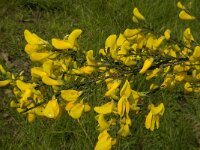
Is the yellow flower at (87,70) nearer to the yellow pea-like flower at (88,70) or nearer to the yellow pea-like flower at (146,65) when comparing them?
the yellow pea-like flower at (88,70)

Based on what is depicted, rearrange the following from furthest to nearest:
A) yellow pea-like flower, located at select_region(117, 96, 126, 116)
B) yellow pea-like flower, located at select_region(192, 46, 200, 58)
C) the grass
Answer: the grass → yellow pea-like flower, located at select_region(192, 46, 200, 58) → yellow pea-like flower, located at select_region(117, 96, 126, 116)

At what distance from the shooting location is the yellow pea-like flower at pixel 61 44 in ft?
3.07

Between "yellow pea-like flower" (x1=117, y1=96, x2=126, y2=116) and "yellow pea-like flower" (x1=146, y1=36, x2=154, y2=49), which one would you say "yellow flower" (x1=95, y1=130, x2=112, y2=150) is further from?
"yellow pea-like flower" (x1=146, y1=36, x2=154, y2=49)

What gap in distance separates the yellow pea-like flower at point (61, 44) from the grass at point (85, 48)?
1.89ft

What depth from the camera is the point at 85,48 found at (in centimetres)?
242

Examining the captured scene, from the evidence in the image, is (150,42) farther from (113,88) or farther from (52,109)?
(52,109)

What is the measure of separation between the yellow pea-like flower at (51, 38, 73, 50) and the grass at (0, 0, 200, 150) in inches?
22.7

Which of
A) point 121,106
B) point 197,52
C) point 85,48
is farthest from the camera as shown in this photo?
point 85,48

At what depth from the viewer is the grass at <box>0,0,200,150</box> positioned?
1.88m

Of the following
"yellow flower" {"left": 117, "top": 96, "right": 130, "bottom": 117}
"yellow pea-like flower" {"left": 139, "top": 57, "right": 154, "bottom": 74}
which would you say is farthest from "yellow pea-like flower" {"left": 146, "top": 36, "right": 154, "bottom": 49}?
"yellow flower" {"left": 117, "top": 96, "right": 130, "bottom": 117}

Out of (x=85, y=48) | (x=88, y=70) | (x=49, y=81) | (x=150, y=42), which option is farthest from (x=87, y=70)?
(x=85, y=48)

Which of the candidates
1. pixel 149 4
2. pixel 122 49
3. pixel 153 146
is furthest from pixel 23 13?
pixel 122 49

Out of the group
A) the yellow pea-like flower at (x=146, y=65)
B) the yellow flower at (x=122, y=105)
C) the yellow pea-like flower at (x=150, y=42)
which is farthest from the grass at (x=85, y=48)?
the yellow flower at (x=122, y=105)

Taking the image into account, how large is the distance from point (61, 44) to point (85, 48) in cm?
148
